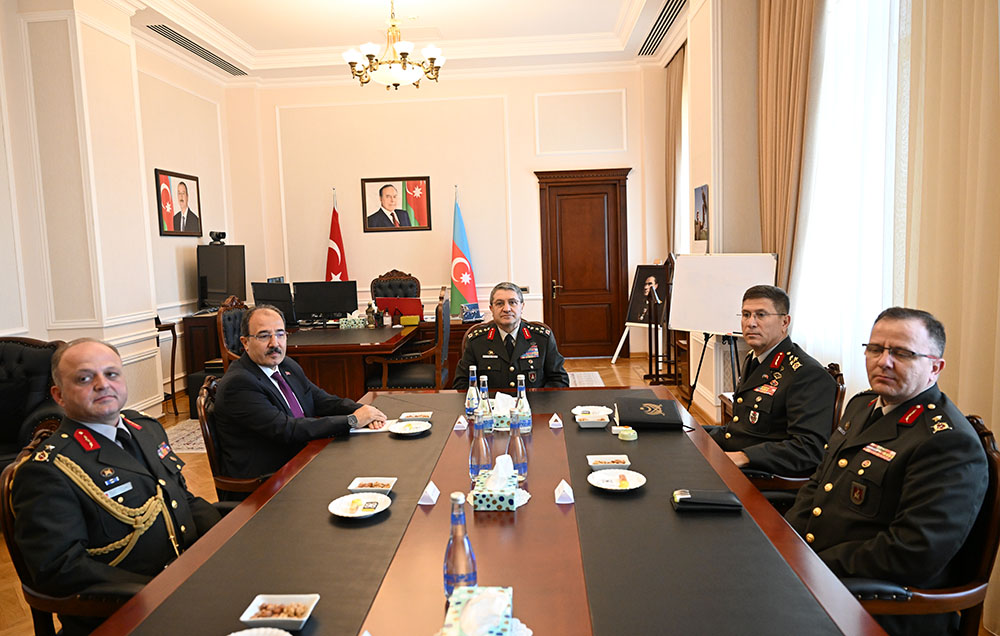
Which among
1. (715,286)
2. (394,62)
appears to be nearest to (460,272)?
(394,62)

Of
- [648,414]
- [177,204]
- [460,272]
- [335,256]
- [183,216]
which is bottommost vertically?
[648,414]

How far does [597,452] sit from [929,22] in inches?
91.9

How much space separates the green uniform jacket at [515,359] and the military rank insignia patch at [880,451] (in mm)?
1989

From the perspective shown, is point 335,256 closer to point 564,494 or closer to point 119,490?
point 119,490

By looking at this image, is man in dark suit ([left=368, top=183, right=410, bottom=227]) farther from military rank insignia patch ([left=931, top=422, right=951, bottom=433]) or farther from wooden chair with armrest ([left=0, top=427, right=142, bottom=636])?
military rank insignia patch ([left=931, top=422, right=951, bottom=433])

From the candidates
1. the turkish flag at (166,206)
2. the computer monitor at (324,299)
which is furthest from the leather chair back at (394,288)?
the turkish flag at (166,206)

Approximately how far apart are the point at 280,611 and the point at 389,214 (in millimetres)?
7771

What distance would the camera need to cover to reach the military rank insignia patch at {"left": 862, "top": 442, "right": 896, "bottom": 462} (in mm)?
1909

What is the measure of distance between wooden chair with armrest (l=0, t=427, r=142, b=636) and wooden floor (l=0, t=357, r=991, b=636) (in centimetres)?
137

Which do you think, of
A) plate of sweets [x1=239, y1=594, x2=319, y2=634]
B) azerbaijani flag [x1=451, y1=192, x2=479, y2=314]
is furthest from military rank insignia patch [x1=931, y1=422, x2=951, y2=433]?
azerbaijani flag [x1=451, y1=192, x2=479, y2=314]

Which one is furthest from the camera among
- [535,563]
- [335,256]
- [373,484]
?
[335,256]

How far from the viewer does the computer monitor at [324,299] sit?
6.66m

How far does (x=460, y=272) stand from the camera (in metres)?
8.45

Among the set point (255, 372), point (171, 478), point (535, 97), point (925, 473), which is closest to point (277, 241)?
point (535, 97)
